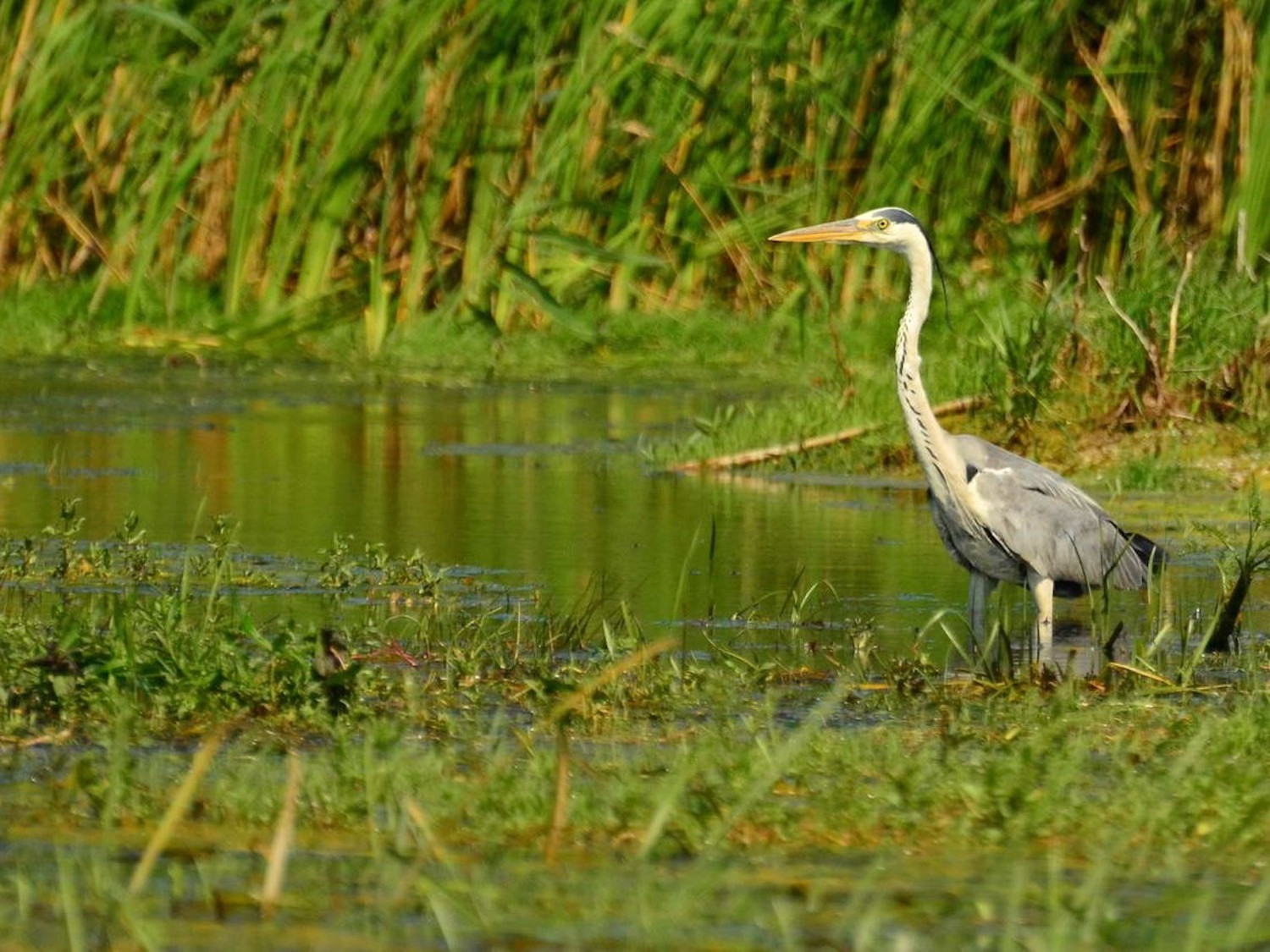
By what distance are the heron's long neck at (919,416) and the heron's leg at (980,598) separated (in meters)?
0.29

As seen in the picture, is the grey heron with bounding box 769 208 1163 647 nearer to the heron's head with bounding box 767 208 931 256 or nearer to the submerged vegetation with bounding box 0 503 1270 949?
the heron's head with bounding box 767 208 931 256

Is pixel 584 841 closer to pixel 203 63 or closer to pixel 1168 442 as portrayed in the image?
pixel 1168 442

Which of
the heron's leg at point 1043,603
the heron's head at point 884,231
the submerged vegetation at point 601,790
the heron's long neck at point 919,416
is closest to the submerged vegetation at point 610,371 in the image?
the submerged vegetation at point 601,790

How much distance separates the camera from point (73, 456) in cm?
1048

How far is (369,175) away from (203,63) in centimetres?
137

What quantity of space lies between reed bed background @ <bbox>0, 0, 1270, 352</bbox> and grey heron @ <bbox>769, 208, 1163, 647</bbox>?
605 centimetres

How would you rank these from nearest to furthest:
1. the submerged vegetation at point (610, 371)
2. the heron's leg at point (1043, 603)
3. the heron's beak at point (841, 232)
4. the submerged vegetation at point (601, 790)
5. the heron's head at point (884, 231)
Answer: the submerged vegetation at point (601, 790) < the submerged vegetation at point (610, 371) < the heron's leg at point (1043, 603) < the heron's head at point (884, 231) < the heron's beak at point (841, 232)

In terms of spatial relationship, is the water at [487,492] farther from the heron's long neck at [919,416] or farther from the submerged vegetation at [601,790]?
the submerged vegetation at [601,790]

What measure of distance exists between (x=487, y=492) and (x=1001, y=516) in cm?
326

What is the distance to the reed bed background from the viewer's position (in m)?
13.3

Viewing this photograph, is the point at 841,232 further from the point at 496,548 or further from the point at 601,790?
the point at 601,790

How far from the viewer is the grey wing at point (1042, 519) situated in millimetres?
6918

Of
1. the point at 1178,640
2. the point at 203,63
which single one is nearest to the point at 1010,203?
the point at 203,63

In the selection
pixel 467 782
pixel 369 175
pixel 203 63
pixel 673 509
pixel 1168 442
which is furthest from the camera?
pixel 369 175
